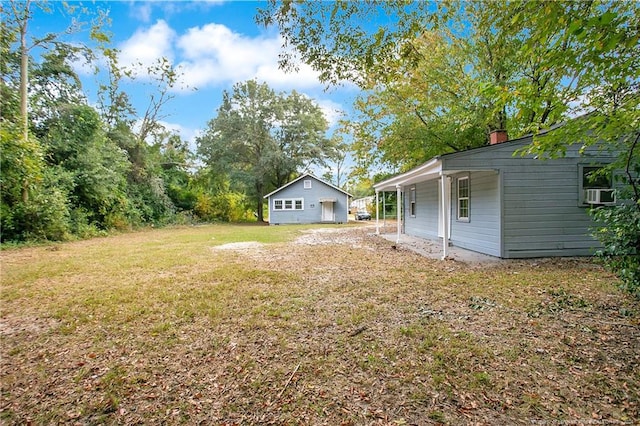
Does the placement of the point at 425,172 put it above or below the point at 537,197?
above

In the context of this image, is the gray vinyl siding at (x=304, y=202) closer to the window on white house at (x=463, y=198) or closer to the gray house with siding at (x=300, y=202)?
the gray house with siding at (x=300, y=202)

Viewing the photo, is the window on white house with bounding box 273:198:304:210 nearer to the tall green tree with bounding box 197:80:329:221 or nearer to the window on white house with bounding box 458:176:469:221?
the tall green tree with bounding box 197:80:329:221

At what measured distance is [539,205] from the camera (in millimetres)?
7414

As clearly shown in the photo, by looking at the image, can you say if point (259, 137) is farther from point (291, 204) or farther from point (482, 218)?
point (482, 218)

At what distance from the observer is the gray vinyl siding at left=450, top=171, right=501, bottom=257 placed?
7.55 metres

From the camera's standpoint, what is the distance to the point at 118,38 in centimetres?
1318

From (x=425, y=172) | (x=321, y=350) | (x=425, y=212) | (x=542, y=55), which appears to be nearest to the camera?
(x=321, y=350)

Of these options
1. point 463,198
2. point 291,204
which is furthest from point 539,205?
point 291,204

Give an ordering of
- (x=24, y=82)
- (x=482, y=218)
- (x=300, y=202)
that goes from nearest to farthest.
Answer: (x=482, y=218) < (x=24, y=82) < (x=300, y=202)

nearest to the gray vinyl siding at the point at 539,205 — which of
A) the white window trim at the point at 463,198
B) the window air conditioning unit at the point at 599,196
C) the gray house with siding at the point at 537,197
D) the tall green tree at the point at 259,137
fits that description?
the gray house with siding at the point at 537,197

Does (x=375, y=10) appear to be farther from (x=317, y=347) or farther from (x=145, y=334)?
(x=145, y=334)

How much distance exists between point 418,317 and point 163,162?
2466 cm

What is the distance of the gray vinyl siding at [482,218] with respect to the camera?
297 inches

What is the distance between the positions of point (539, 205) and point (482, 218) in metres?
1.31
